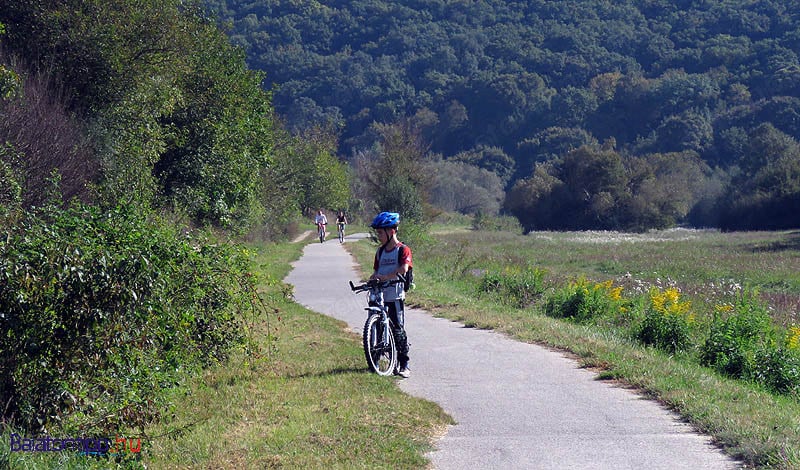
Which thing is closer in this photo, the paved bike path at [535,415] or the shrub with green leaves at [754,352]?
the paved bike path at [535,415]

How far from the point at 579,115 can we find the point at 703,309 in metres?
111

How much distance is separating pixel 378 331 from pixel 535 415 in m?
2.33

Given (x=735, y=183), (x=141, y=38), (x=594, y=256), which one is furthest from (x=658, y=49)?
(x=141, y=38)

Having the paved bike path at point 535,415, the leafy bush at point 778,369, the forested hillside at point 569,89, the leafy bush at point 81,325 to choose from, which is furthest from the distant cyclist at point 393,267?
the forested hillside at point 569,89

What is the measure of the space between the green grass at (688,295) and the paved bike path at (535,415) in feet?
0.88

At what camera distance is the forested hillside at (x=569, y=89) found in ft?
252

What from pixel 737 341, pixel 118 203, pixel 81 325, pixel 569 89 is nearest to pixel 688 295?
pixel 737 341

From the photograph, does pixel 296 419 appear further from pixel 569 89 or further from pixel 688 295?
pixel 569 89

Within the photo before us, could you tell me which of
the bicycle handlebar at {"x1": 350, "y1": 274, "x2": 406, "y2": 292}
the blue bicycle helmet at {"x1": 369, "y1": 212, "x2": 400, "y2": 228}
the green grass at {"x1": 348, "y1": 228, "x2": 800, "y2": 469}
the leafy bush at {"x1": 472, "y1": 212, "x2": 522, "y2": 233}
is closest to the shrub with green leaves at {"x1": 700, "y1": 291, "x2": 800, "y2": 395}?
the green grass at {"x1": 348, "y1": 228, "x2": 800, "y2": 469}

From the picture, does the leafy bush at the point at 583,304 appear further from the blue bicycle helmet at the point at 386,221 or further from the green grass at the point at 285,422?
the blue bicycle helmet at the point at 386,221

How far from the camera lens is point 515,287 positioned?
61.7ft

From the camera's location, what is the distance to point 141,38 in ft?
66.1

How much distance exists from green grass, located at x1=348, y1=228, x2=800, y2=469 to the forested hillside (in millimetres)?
34252

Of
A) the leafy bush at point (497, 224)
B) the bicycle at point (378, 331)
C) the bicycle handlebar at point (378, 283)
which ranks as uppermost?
the bicycle handlebar at point (378, 283)
